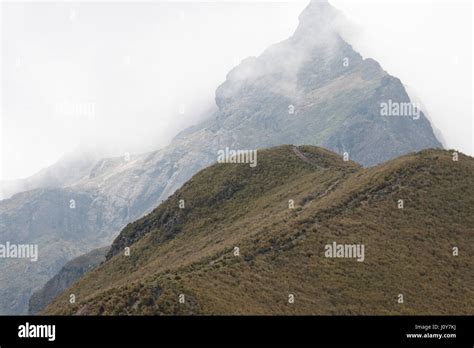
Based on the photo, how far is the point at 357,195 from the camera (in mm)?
89125

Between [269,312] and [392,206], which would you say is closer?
[269,312]

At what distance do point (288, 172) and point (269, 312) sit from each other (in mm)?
70421

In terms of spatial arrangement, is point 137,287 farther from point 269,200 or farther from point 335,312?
point 269,200

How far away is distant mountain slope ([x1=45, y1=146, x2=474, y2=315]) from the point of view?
60.6 meters

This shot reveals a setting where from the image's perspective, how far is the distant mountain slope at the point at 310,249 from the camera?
6062 cm

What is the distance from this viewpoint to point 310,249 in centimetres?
Result: 7381

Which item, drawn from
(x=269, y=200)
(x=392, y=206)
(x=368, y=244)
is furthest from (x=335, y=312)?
(x=269, y=200)

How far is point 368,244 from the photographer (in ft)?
246
